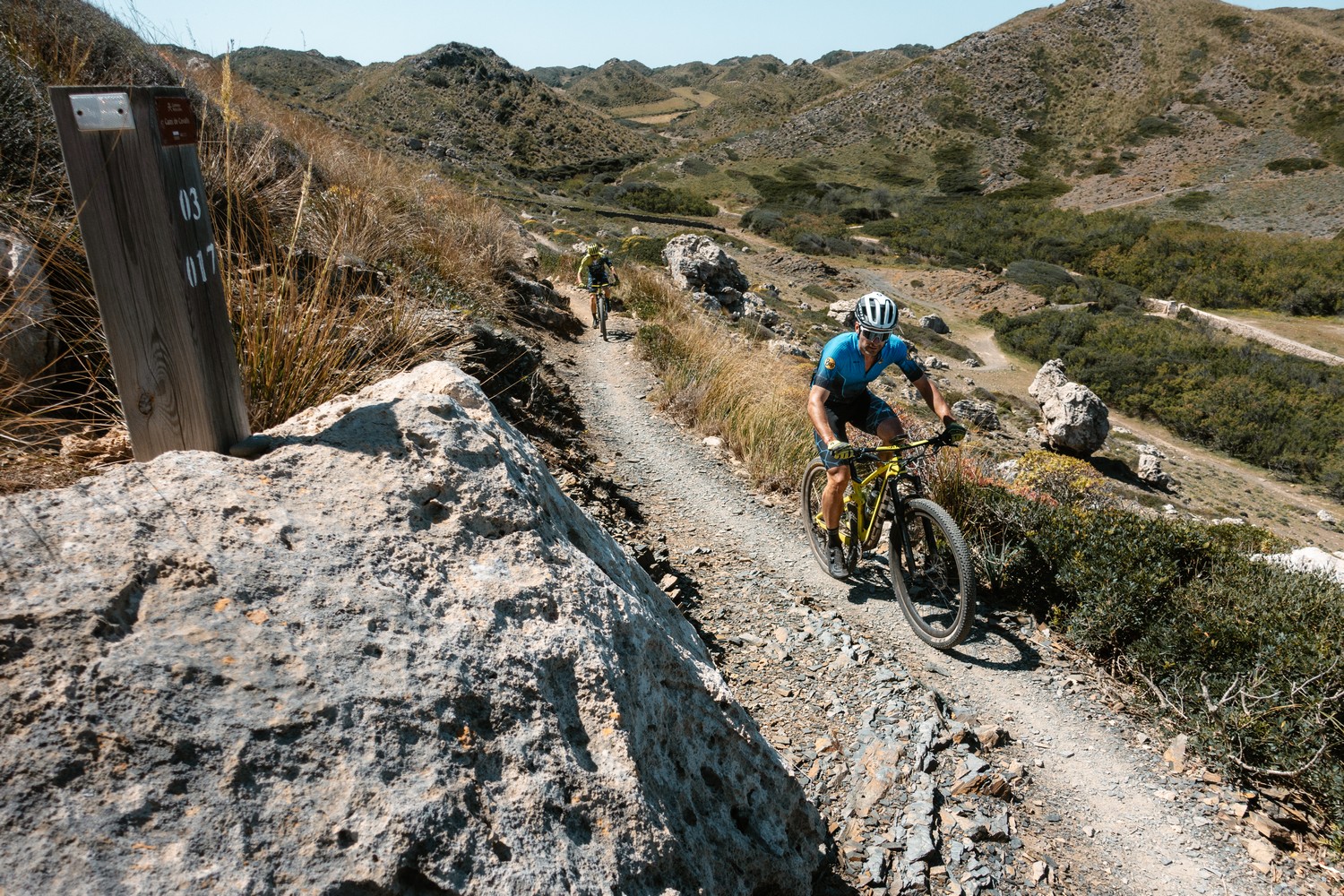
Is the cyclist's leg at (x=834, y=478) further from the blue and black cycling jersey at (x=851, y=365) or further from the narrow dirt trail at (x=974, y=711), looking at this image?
the narrow dirt trail at (x=974, y=711)

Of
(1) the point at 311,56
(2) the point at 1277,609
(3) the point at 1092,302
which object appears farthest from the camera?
(1) the point at 311,56

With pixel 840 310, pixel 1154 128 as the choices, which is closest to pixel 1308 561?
pixel 840 310

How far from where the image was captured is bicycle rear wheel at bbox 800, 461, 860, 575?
5.09 m

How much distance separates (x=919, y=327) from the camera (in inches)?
1244

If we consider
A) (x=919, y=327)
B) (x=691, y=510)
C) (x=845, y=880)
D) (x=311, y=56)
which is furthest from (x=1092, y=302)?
(x=311, y=56)

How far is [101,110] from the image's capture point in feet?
5.26

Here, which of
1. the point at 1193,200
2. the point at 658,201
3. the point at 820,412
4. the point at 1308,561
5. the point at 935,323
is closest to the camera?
the point at 820,412

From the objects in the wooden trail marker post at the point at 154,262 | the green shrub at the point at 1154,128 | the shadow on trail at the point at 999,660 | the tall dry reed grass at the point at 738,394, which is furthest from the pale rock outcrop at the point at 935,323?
the green shrub at the point at 1154,128

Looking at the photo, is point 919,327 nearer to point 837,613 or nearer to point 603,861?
point 837,613

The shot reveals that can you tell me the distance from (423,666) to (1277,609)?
487cm

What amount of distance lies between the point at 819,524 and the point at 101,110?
4787 mm

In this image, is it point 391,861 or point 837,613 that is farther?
point 837,613

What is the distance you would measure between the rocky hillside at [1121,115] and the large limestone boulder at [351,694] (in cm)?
6412

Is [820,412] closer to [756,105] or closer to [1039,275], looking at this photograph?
[1039,275]
